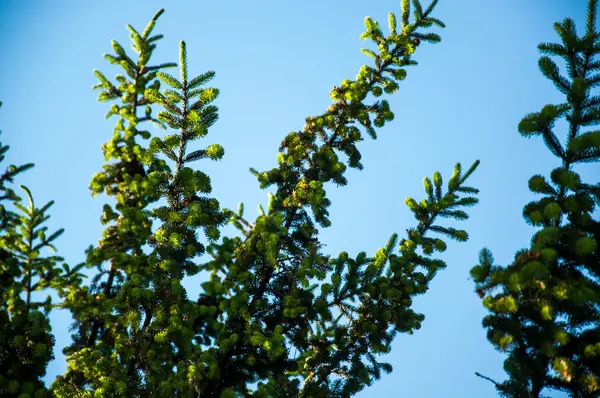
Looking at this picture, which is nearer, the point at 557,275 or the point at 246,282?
the point at 557,275

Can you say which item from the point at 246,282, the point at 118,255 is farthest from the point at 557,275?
the point at 118,255

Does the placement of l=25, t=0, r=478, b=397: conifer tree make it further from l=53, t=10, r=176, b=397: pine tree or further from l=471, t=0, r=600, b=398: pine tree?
l=471, t=0, r=600, b=398: pine tree

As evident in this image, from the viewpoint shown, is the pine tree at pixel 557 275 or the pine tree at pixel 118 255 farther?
the pine tree at pixel 118 255

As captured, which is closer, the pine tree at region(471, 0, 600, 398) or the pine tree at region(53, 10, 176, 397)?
the pine tree at region(471, 0, 600, 398)

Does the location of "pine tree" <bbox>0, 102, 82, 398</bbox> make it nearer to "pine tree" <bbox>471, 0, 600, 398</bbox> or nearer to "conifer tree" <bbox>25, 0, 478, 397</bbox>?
"conifer tree" <bbox>25, 0, 478, 397</bbox>

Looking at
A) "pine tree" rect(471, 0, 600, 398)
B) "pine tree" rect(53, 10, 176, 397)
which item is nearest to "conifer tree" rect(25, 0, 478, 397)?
"pine tree" rect(53, 10, 176, 397)

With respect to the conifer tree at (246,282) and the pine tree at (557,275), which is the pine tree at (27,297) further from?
the pine tree at (557,275)

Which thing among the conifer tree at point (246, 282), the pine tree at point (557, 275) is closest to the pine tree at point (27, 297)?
the conifer tree at point (246, 282)

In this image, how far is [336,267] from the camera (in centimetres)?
748

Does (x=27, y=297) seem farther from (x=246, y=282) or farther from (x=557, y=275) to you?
(x=557, y=275)

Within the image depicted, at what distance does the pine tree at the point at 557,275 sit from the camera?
4.57m

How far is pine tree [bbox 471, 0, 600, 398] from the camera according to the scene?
4.57 meters

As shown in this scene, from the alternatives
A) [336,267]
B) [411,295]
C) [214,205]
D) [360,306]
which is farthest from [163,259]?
[411,295]

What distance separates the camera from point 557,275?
4.98m
